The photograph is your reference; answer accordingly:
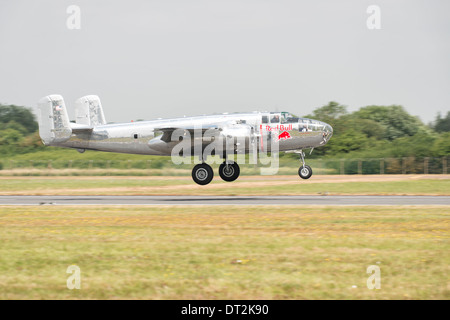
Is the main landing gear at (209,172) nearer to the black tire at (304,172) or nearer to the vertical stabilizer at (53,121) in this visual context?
the black tire at (304,172)

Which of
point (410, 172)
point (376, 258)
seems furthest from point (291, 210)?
point (410, 172)

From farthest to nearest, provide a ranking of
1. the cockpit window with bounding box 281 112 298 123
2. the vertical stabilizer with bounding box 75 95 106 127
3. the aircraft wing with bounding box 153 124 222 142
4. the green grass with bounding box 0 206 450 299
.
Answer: the vertical stabilizer with bounding box 75 95 106 127 → the cockpit window with bounding box 281 112 298 123 → the aircraft wing with bounding box 153 124 222 142 → the green grass with bounding box 0 206 450 299

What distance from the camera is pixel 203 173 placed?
30641 millimetres

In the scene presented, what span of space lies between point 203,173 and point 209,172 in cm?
34

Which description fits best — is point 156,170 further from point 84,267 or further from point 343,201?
point 84,267

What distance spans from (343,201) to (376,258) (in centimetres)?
1370

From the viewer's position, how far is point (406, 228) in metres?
17.4

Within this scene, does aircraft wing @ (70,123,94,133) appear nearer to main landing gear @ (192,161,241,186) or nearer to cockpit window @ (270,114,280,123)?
main landing gear @ (192,161,241,186)

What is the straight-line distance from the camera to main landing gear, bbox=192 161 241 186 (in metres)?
30.6

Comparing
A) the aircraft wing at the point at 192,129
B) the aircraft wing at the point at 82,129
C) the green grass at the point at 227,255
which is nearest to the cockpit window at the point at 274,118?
the aircraft wing at the point at 192,129


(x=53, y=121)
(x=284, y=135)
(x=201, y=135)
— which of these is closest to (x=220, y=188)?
(x=201, y=135)

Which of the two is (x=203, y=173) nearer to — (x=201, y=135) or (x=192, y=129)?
(x=201, y=135)

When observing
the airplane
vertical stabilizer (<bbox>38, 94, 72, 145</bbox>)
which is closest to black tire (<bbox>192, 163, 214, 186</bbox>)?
the airplane
